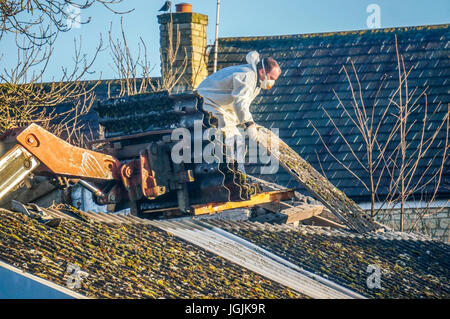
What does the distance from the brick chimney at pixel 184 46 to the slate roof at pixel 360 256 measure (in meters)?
7.79

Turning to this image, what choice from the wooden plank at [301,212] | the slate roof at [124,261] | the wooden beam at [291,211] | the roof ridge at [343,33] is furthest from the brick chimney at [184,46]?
the slate roof at [124,261]

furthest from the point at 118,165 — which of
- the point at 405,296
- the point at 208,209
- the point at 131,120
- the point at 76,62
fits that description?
the point at 76,62

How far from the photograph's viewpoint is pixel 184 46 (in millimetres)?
19844

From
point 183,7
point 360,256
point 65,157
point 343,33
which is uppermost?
point 183,7

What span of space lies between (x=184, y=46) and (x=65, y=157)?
11.1 metres

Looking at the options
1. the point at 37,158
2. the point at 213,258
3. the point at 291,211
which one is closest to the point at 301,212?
the point at 291,211

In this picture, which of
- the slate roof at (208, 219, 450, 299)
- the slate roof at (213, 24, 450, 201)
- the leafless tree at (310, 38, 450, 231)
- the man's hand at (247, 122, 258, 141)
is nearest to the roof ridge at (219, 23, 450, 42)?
the slate roof at (213, 24, 450, 201)

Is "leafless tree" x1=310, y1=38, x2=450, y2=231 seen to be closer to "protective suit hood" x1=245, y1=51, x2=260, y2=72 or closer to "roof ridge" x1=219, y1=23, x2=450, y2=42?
"roof ridge" x1=219, y1=23, x2=450, y2=42

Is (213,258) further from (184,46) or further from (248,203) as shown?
(184,46)

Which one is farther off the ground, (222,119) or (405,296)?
(222,119)

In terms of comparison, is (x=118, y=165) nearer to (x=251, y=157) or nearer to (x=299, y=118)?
(x=251, y=157)

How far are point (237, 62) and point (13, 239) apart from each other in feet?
41.1

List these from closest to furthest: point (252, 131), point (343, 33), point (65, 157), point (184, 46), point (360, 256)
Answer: point (65, 157) → point (252, 131) → point (360, 256) → point (184, 46) → point (343, 33)
